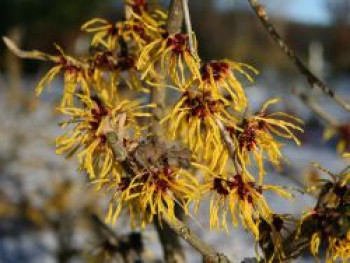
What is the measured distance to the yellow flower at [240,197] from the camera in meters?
0.77

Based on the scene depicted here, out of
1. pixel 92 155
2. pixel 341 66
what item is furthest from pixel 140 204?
pixel 341 66

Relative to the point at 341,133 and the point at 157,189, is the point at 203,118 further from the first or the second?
the point at 341,133

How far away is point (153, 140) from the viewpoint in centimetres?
88

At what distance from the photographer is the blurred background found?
3.04 meters

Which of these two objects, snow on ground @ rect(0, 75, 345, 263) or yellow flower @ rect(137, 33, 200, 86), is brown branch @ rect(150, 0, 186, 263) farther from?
snow on ground @ rect(0, 75, 345, 263)

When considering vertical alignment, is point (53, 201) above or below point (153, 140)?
below

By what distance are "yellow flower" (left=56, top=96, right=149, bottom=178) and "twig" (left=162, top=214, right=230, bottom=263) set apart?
0.10 metres

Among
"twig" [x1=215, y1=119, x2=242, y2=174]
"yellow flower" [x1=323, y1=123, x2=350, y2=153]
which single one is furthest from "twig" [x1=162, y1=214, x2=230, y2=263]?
"yellow flower" [x1=323, y1=123, x2=350, y2=153]

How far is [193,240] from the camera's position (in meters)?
0.83

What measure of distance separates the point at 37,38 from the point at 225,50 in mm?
4137

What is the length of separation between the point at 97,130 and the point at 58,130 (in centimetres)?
614

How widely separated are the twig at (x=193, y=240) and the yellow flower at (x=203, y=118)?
0.28 ft

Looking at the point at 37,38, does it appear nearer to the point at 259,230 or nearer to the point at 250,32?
the point at 250,32

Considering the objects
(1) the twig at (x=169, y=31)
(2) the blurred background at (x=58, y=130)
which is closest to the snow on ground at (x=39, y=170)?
(2) the blurred background at (x=58, y=130)
